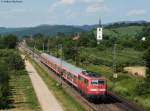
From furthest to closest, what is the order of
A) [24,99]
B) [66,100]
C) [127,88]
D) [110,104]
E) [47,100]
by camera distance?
[127,88]
[24,99]
[47,100]
[66,100]
[110,104]

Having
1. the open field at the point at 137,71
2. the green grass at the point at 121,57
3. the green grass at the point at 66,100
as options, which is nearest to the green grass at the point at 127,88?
the green grass at the point at 66,100

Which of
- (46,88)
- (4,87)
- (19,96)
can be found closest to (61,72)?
(46,88)

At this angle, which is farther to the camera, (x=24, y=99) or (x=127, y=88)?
(x=127, y=88)

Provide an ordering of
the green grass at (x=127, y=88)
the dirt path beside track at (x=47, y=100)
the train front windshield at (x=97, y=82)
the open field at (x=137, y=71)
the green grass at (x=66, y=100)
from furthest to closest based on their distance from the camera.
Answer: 1. the open field at (x=137, y=71)
2. the green grass at (x=127, y=88)
3. the train front windshield at (x=97, y=82)
4. the green grass at (x=66, y=100)
5. the dirt path beside track at (x=47, y=100)

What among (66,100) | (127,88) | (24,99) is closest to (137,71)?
(127,88)

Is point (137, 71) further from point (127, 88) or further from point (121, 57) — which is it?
point (127, 88)

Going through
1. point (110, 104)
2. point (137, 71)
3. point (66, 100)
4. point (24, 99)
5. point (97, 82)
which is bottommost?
point (137, 71)

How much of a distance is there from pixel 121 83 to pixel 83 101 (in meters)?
19.4

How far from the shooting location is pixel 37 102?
54.5 metres

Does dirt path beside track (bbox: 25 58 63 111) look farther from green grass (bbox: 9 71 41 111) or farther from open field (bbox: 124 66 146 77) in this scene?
open field (bbox: 124 66 146 77)

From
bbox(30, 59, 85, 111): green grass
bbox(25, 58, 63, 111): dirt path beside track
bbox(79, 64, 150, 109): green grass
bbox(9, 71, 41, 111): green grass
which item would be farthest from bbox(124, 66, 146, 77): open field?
bbox(9, 71, 41, 111): green grass

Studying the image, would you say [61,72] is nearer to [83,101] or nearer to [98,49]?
[83,101]

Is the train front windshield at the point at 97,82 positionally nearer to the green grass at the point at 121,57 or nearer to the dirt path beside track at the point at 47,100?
the dirt path beside track at the point at 47,100

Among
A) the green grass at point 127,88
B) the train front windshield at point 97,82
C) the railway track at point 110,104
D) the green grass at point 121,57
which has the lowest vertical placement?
the green grass at point 121,57
